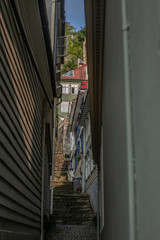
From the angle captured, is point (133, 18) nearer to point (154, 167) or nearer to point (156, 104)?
point (156, 104)

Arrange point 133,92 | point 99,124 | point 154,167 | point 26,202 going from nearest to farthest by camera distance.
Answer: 1. point 154,167
2. point 133,92
3. point 26,202
4. point 99,124

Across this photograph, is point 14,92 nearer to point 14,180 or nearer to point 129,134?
point 14,180

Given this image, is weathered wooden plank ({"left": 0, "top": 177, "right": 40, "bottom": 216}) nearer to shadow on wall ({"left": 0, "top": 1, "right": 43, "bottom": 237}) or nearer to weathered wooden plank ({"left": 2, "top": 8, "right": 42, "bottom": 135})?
shadow on wall ({"left": 0, "top": 1, "right": 43, "bottom": 237})

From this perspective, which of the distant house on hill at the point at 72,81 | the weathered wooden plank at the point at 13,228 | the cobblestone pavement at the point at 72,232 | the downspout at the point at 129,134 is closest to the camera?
the downspout at the point at 129,134

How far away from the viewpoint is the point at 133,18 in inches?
65.6

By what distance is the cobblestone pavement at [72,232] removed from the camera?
9.82 meters

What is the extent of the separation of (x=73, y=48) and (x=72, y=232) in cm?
3777

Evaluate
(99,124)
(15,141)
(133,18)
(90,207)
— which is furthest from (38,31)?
(90,207)

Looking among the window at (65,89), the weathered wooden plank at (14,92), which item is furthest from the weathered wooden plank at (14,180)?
the window at (65,89)

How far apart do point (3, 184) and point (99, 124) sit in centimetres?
367

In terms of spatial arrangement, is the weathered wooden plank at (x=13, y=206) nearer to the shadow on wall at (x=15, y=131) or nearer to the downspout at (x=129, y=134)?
the shadow on wall at (x=15, y=131)

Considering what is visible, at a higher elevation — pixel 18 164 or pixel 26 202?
pixel 18 164

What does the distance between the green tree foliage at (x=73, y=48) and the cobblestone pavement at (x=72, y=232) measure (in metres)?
33.1

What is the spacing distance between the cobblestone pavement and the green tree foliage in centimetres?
3311
